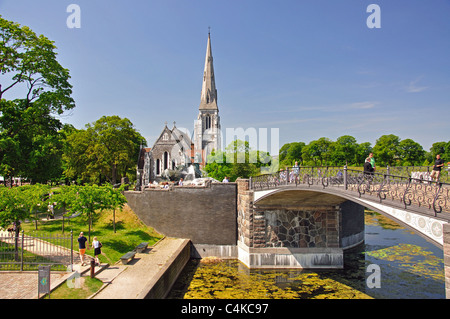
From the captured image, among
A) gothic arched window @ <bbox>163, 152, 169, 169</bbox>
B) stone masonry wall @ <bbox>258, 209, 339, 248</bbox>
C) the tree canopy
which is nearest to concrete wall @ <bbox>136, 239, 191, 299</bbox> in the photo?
stone masonry wall @ <bbox>258, 209, 339, 248</bbox>

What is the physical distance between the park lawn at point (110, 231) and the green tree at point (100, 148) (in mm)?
18603

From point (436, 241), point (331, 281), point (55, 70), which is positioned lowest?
point (331, 281)

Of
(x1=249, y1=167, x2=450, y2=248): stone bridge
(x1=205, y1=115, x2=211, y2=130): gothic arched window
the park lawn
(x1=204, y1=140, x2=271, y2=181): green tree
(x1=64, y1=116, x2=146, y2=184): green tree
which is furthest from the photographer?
(x1=205, y1=115, x2=211, y2=130): gothic arched window

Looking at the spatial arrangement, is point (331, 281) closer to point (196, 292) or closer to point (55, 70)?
point (196, 292)

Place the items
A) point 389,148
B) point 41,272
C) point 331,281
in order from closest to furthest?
point 41,272
point 331,281
point 389,148

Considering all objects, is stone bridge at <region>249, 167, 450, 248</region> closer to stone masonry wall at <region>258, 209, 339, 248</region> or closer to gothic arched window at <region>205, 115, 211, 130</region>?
stone masonry wall at <region>258, 209, 339, 248</region>

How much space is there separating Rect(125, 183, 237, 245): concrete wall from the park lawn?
1.42 meters

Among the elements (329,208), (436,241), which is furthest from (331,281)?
(436,241)

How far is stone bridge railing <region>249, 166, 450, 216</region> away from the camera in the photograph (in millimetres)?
8328

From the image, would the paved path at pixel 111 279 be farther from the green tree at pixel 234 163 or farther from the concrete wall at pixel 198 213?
the green tree at pixel 234 163

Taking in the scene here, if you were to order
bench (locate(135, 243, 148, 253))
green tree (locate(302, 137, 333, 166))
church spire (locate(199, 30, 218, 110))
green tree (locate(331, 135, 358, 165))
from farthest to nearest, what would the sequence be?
church spire (locate(199, 30, 218, 110))
green tree (locate(302, 137, 333, 166))
green tree (locate(331, 135, 358, 165))
bench (locate(135, 243, 148, 253))
